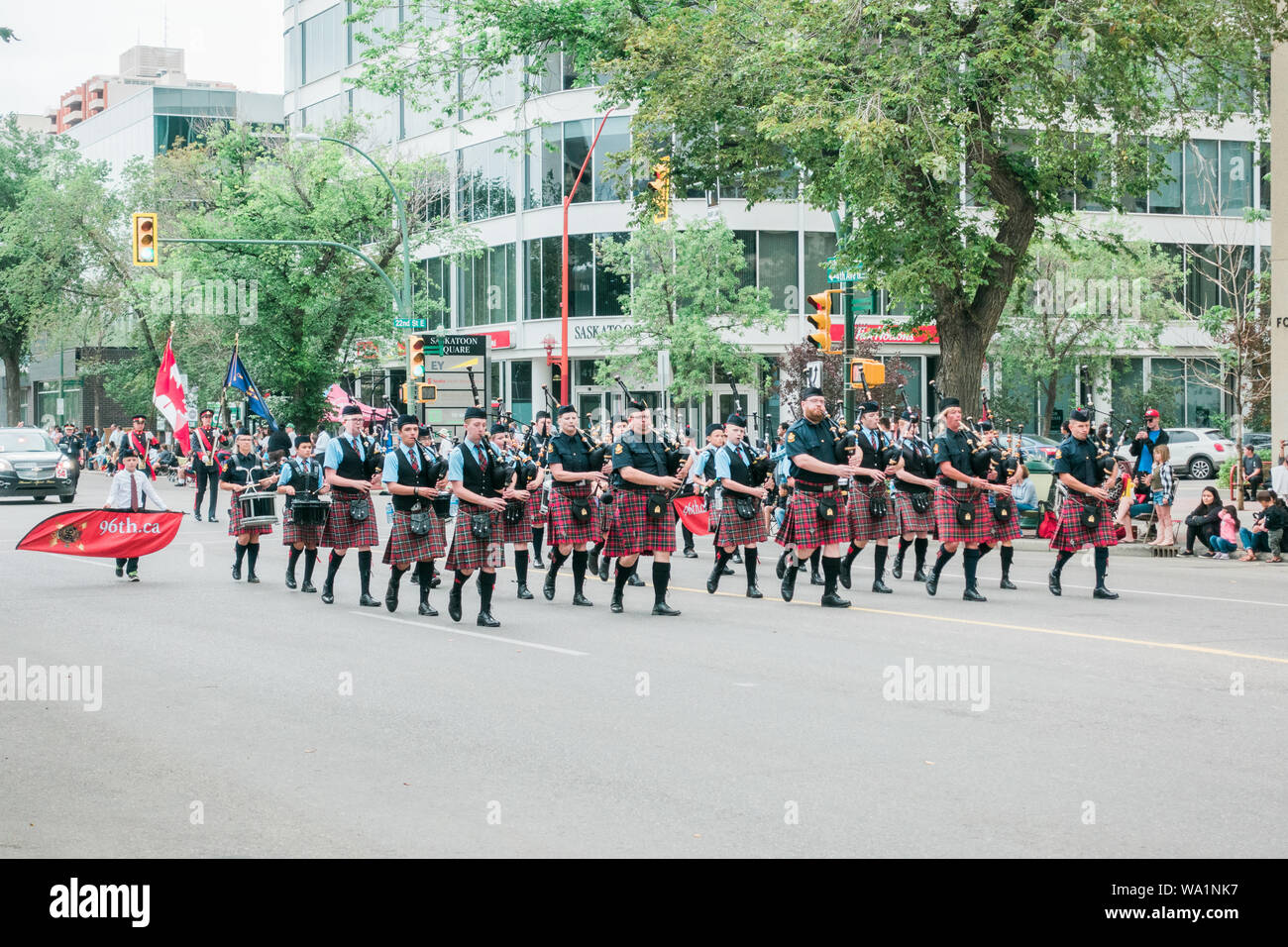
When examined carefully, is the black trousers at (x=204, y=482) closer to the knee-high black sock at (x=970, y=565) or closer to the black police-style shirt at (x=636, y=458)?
the black police-style shirt at (x=636, y=458)

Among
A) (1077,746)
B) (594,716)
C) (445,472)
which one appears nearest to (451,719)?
(594,716)

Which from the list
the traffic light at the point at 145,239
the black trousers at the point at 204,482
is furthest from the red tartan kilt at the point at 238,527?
the traffic light at the point at 145,239

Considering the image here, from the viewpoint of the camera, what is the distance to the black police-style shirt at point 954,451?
1494 cm

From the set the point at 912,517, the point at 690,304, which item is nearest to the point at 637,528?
the point at 912,517

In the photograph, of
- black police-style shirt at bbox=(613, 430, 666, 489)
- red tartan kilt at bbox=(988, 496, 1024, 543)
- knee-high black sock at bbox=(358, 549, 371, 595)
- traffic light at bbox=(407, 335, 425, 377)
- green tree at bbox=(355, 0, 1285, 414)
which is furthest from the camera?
traffic light at bbox=(407, 335, 425, 377)

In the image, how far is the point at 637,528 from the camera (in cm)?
1362

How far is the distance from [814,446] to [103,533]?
7.94m

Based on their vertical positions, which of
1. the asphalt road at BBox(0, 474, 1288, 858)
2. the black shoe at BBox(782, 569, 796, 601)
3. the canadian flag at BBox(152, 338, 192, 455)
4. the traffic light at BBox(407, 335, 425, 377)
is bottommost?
the asphalt road at BBox(0, 474, 1288, 858)

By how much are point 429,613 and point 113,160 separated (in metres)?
79.6

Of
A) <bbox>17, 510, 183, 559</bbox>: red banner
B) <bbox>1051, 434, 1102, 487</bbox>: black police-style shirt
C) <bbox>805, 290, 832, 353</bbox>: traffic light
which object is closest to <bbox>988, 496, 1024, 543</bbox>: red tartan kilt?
<bbox>1051, 434, 1102, 487</bbox>: black police-style shirt

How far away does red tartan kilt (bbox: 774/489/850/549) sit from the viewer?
13750 mm

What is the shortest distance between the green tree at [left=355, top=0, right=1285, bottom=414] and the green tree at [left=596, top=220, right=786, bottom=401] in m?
15.1

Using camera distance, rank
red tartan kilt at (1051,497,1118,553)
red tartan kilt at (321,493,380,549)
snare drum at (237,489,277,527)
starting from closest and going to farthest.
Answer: red tartan kilt at (1051,497,1118,553) → red tartan kilt at (321,493,380,549) → snare drum at (237,489,277,527)

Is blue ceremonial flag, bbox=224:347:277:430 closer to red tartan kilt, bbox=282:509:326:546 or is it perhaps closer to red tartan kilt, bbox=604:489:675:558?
red tartan kilt, bbox=282:509:326:546
